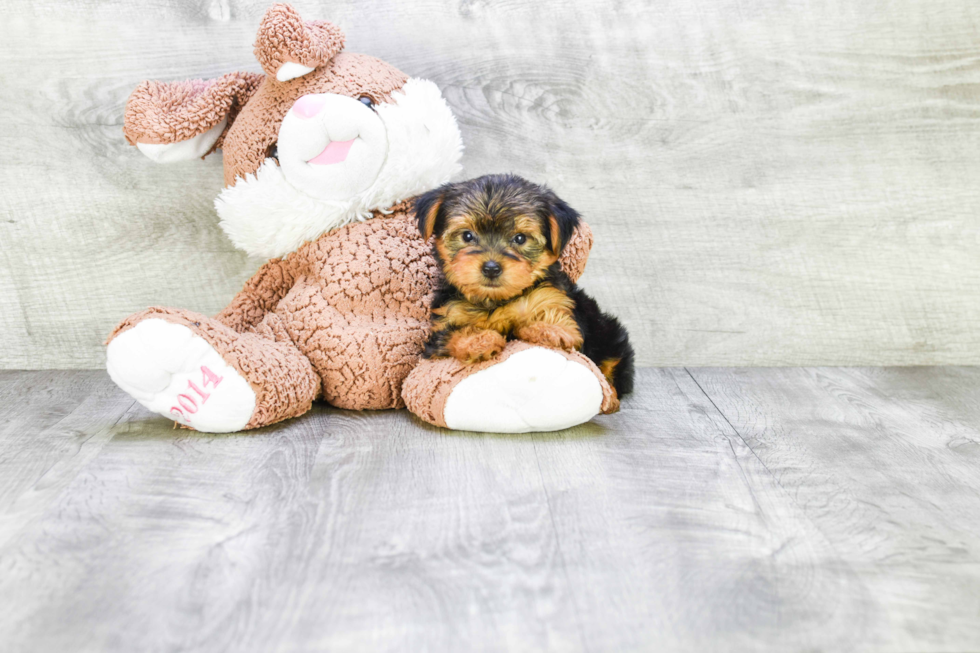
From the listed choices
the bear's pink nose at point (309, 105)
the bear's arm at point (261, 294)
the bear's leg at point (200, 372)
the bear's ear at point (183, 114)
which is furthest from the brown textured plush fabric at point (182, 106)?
the bear's leg at point (200, 372)

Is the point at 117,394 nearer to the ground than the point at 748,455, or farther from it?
farther from it

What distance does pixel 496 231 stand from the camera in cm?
188

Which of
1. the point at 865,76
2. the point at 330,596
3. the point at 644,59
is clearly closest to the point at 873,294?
the point at 865,76

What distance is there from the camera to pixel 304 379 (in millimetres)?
2088

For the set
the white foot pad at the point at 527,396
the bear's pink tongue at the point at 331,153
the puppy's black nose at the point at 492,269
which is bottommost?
the white foot pad at the point at 527,396

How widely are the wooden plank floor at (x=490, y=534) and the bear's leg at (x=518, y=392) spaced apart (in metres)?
0.06

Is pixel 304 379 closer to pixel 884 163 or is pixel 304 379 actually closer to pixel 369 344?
pixel 369 344

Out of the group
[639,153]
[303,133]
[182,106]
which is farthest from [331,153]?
[639,153]

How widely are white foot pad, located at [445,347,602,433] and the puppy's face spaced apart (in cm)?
18

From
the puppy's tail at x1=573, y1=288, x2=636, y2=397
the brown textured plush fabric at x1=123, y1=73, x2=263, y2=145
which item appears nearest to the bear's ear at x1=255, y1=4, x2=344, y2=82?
the brown textured plush fabric at x1=123, y1=73, x2=263, y2=145

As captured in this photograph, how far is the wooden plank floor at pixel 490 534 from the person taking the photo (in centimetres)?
122

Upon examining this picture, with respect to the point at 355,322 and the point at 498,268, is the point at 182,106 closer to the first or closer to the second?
the point at 355,322

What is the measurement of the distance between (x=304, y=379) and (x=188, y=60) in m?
1.15

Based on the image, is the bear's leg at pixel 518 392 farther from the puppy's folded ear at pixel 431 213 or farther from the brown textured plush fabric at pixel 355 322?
the puppy's folded ear at pixel 431 213
